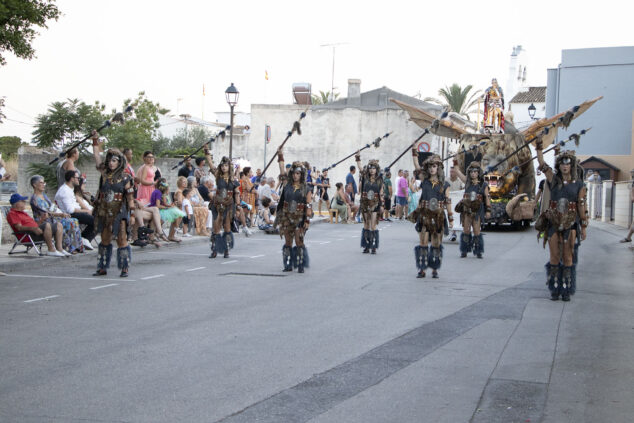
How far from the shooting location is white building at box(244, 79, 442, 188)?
48250mm

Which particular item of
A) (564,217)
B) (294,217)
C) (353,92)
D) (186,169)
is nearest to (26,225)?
(294,217)

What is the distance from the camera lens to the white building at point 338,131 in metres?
48.2

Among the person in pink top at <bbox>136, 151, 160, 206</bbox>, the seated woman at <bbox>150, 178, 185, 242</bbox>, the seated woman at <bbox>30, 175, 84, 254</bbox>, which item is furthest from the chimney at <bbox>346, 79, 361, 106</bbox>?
the seated woman at <bbox>30, 175, 84, 254</bbox>

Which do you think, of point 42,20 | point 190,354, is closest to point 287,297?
point 190,354

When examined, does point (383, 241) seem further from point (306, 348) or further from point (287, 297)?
point (306, 348)

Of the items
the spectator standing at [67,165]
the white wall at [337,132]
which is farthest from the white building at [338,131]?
the spectator standing at [67,165]

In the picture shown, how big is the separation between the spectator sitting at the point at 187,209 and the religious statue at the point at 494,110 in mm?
11722

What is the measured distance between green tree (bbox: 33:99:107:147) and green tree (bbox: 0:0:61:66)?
18.6m

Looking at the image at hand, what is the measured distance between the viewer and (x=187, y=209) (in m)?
20.1

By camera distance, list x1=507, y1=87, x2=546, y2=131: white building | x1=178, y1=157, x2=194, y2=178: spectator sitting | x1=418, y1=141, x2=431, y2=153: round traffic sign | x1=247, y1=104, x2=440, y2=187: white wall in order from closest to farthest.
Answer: x1=178, y1=157, x2=194, y2=178: spectator sitting
x1=418, y1=141, x2=431, y2=153: round traffic sign
x1=247, y1=104, x2=440, y2=187: white wall
x1=507, y1=87, x2=546, y2=131: white building

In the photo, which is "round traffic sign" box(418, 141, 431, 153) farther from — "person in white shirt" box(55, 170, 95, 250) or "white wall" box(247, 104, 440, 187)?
"white wall" box(247, 104, 440, 187)

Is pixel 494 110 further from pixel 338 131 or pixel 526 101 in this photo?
pixel 526 101

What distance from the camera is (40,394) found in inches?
230

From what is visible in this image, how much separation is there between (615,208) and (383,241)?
1510 cm
